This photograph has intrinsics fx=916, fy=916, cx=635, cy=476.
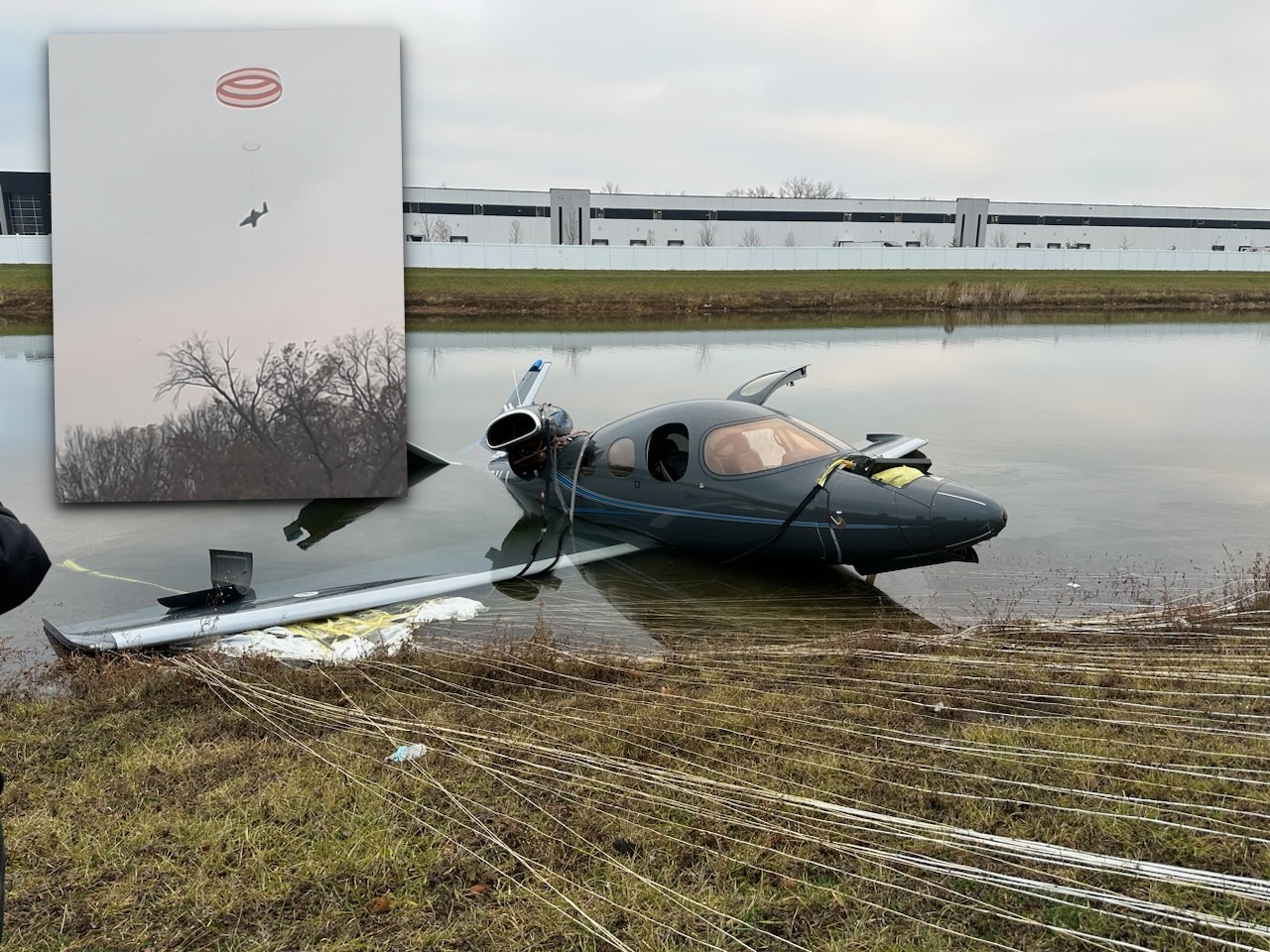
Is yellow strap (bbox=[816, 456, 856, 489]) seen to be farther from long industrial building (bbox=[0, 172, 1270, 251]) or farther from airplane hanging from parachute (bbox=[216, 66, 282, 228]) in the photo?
long industrial building (bbox=[0, 172, 1270, 251])

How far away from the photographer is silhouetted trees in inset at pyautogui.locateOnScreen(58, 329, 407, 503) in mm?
6887

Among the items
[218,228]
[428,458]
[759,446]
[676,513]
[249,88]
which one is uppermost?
[249,88]

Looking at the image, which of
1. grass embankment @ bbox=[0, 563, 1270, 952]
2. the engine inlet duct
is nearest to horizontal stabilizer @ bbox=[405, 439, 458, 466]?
the engine inlet duct

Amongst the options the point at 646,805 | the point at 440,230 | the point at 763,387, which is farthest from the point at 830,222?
the point at 646,805

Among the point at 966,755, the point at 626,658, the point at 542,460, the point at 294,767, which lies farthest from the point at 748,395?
the point at 294,767

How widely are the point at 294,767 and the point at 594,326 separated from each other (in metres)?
31.9

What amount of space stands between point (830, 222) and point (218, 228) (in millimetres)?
87572

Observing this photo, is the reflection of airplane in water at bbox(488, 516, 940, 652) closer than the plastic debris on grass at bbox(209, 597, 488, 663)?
No

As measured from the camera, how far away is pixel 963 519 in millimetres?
8055

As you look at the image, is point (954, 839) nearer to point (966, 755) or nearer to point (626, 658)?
point (966, 755)

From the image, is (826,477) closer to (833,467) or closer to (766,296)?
(833,467)

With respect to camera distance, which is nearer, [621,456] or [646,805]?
[646,805]

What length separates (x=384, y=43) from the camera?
21.5 feet

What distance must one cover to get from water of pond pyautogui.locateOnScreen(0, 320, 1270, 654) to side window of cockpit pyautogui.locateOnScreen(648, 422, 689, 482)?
1023mm
